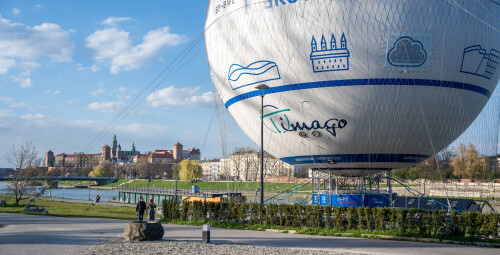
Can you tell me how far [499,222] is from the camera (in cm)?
1239

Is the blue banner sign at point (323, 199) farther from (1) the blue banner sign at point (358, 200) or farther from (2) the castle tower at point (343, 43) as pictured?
(2) the castle tower at point (343, 43)

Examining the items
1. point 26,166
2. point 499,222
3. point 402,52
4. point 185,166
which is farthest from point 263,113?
point 185,166

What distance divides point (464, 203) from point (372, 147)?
794cm

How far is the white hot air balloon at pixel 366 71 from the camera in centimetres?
1477

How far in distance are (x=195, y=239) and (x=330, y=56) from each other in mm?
7551

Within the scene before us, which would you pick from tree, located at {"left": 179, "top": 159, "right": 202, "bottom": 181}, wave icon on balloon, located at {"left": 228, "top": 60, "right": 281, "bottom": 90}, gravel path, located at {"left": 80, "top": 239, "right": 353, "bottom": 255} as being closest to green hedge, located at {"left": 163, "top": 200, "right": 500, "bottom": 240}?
gravel path, located at {"left": 80, "top": 239, "right": 353, "bottom": 255}

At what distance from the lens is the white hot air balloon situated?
14.8m

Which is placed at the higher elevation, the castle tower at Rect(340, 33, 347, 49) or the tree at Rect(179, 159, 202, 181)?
the castle tower at Rect(340, 33, 347, 49)

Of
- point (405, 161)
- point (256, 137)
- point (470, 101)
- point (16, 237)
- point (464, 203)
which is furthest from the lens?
point (464, 203)

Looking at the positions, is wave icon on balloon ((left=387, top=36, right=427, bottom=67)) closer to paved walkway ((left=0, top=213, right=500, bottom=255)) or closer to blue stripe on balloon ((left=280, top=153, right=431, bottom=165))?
blue stripe on balloon ((left=280, top=153, right=431, bottom=165))

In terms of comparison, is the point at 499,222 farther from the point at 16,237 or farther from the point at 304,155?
the point at 16,237

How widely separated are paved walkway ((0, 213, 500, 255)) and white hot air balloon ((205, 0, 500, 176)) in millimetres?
4468

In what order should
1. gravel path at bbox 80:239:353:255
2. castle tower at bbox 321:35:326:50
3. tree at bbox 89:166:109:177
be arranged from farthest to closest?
tree at bbox 89:166:109:177
castle tower at bbox 321:35:326:50
gravel path at bbox 80:239:353:255

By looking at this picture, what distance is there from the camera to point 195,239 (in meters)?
12.9
